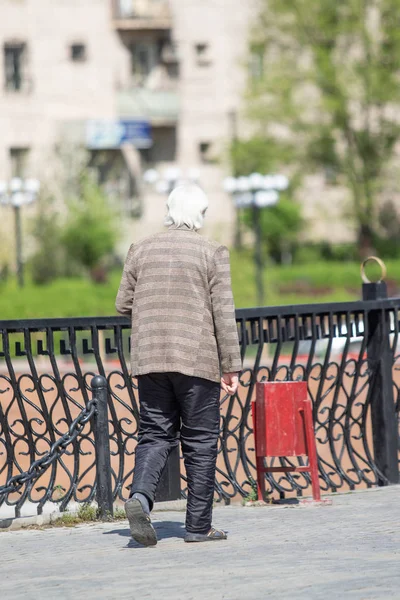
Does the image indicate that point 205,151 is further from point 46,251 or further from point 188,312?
point 188,312

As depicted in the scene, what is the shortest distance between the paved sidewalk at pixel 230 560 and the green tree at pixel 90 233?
144ft

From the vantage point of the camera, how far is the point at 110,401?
8.86m

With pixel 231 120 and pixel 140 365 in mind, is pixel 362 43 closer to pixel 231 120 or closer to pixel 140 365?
pixel 231 120

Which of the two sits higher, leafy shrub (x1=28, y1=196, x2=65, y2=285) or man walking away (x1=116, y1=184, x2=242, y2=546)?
leafy shrub (x1=28, y1=196, x2=65, y2=285)

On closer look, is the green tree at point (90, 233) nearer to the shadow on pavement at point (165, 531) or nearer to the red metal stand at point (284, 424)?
the red metal stand at point (284, 424)

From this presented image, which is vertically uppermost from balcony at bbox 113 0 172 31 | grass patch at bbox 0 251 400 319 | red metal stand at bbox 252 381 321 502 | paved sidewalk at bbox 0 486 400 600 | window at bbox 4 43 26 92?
balcony at bbox 113 0 172 31

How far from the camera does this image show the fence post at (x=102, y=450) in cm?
816

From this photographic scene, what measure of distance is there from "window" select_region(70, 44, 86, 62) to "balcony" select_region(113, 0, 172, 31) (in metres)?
1.69

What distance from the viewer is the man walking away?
7121 millimetres

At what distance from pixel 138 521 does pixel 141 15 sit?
174ft

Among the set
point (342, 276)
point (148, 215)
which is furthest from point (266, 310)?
point (148, 215)

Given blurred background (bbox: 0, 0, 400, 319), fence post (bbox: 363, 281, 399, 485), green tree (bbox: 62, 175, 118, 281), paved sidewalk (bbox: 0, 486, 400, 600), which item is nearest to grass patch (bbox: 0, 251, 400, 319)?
blurred background (bbox: 0, 0, 400, 319)

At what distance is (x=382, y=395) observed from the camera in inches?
383

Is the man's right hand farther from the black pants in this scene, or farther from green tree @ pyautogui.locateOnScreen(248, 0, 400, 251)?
green tree @ pyautogui.locateOnScreen(248, 0, 400, 251)
